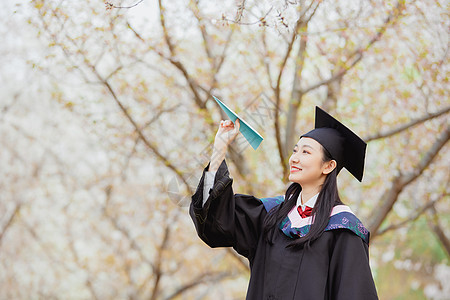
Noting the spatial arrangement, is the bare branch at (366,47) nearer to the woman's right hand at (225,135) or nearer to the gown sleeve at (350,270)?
the woman's right hand at (225,135)

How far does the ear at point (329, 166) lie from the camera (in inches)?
92.3

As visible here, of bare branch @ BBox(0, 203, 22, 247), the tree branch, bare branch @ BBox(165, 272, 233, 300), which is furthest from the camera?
bare branch @ BBox(0, 203, 22, 247)

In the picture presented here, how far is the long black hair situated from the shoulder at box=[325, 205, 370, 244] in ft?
0.08

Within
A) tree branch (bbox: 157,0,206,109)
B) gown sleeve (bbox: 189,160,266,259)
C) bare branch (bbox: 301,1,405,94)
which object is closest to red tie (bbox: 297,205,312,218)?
gown sleeve (bbox: 189,160,266,259)

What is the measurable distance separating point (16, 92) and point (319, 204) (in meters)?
7.08

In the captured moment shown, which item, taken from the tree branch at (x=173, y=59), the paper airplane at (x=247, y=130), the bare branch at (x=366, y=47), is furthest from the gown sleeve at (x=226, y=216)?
the bare branch at (x=366, y=47)

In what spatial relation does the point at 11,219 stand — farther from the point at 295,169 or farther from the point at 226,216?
the point at 295,169

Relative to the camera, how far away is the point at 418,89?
529cm

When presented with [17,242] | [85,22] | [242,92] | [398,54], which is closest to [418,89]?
→ [398,54]

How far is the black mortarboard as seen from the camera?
2369 millimetres

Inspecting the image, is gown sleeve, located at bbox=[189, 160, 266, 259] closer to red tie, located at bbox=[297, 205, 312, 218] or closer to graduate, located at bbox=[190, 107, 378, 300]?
graduate, located at bbox=[190, 107, 378, 300]

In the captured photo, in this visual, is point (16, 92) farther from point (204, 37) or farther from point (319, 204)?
point (319, 204)

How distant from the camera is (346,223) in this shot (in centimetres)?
217

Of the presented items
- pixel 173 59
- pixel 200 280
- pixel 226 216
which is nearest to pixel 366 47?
pixel 173 59
